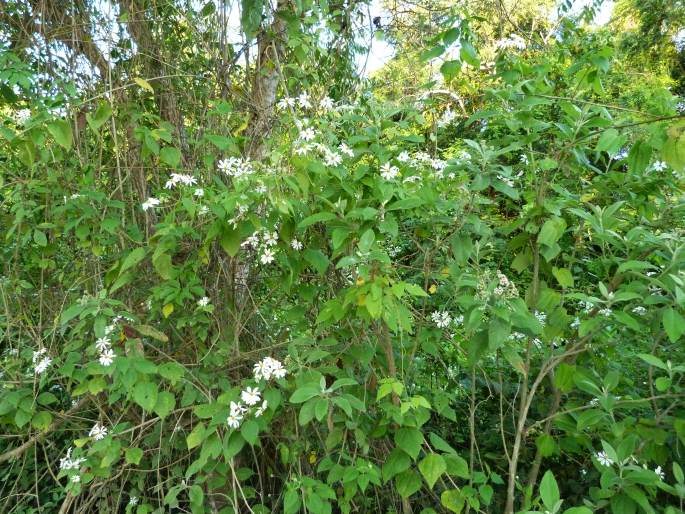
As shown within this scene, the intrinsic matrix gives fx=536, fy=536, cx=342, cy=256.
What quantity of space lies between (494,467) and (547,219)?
1.20m

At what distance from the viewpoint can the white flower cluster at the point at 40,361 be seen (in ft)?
6.51

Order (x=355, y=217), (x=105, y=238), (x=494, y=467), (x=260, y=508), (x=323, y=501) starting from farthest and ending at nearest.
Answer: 1. (x=494, y=467)
2. (x=105, y=238)
3. (x=260, y=508)
4. (x=323, y=501)
5. (x=355, y=217)

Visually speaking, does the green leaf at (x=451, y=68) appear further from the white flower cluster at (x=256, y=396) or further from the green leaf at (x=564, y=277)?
the white flower cluster at (x=256, y=396)

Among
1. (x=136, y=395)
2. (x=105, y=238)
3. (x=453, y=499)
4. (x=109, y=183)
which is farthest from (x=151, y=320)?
(x=453, y=499)

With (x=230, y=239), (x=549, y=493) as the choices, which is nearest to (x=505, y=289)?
(x=549, y=493)

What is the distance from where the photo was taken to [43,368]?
199cm

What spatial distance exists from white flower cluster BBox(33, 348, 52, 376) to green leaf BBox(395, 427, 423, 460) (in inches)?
52.1

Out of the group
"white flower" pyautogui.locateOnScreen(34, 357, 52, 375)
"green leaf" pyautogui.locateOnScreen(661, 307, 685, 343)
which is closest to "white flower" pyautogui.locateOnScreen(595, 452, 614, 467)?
"green leaf" pyautogui.locateOnScreen(661, 307, 685, 343)

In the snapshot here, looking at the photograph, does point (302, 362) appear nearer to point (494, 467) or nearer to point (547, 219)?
point (547, 219)

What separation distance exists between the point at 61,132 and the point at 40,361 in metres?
0.94

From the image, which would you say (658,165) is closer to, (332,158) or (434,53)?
(434,53)

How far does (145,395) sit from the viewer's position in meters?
1.68

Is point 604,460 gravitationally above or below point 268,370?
below

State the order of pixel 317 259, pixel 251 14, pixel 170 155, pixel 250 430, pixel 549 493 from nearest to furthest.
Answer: pixel 549 493, pixel 250 430, pixel 317 259, pixel 170 155, pixel 251 14
